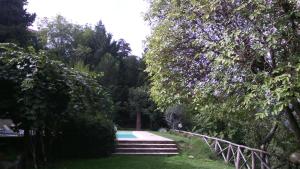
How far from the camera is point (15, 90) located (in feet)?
27.2

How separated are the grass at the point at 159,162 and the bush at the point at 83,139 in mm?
514

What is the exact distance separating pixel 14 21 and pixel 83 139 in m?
12.0

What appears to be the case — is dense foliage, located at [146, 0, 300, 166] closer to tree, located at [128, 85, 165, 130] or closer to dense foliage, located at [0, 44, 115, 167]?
dense foliage, located at [0, 44, 115, 167]

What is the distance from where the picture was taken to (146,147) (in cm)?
1344

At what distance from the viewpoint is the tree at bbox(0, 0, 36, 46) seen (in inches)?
781

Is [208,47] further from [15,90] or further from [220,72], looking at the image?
[15,90]

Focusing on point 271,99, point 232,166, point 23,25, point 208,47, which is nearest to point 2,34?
point 23,25

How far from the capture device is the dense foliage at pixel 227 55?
5773 millimetres

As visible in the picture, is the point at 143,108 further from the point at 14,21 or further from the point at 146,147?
the point at 146,147

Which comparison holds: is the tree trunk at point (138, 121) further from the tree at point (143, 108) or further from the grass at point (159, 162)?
the grass at point (159, 162)

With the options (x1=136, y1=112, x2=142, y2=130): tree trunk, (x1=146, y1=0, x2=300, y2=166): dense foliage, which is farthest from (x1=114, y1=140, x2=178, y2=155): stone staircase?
Answer: (x1=136, y1=112, x2=142, y2=130): tree trunk

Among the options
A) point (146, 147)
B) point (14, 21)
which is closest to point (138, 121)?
point (14, 21)

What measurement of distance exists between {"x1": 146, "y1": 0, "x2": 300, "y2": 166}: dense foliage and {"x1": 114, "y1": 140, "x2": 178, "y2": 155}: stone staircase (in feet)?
15.0

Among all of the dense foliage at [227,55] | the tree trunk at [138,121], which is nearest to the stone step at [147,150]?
the dense foliage at [227,55]
